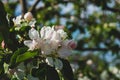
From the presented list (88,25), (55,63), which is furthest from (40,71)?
(88,25)

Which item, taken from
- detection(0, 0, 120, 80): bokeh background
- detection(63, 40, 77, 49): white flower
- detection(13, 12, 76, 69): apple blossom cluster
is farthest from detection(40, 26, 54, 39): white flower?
detection(0, 0, 120, 80): bokeh background

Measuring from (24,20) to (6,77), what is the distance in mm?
518

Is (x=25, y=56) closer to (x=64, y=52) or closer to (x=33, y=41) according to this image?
(x=33, y=41)

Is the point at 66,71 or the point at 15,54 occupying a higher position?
the point at 15,54

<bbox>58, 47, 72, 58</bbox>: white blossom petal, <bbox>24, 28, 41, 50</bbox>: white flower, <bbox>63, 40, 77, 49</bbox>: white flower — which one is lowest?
<bbox>58, 47, 72, 58</bbox>: white blossom petal

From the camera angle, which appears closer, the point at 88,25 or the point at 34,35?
the point at 34,35

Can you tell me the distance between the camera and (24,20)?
11.0 feet

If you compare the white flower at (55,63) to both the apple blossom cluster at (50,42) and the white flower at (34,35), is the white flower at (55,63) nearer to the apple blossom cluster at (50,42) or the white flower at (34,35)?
the apple blossom cluster at (50,42)

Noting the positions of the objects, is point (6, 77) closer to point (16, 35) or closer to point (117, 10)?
point (16, 35)

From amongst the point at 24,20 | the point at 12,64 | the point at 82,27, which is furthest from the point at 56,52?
the point at 82,27

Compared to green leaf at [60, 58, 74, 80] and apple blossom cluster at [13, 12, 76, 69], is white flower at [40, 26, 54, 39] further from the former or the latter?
green leaf at [60, 58, 74, 80]

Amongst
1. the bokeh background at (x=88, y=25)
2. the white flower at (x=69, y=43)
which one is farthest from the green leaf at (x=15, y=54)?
the bokeh background at (x=88, y=25)

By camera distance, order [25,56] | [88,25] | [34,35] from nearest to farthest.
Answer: [25,56]
[34,35]
[88,25]

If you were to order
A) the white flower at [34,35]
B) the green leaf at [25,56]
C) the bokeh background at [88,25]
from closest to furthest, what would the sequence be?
the green leaf at [25,56], the white flower at [34,35], the bokeh background at [88,25]
